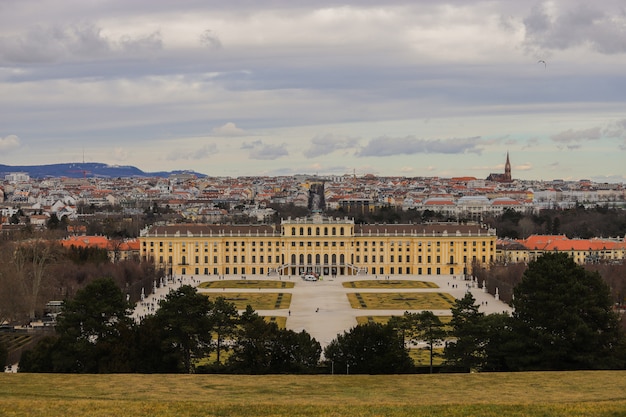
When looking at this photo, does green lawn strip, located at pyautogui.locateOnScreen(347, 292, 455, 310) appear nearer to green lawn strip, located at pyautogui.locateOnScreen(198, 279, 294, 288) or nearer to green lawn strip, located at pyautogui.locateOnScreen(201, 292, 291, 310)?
green lawn strip, located at pyautogui.locateOnScreen(201, 292, 291, 310)

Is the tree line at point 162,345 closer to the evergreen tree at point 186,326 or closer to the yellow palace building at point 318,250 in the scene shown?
the evergreen tree at point 186,326

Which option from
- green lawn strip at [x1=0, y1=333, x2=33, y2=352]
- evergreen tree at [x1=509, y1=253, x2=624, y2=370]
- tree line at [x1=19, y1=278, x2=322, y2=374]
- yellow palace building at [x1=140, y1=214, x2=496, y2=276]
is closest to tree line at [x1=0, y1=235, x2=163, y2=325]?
green lawn strip at [x1=0, y1=333, x2=33, y2=352]

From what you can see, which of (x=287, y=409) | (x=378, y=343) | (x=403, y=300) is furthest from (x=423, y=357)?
(x=403, y=300)

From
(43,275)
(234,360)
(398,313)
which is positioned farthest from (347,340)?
(43,275)

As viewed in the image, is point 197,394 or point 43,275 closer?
point 197,394

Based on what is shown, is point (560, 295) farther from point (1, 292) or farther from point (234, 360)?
point (1, 292)

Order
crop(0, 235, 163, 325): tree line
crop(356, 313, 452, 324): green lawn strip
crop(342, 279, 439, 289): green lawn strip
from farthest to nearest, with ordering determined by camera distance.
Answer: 1. crop(342, 279, 439, 289): green lawn strip
2. crop(356, 313, 452, 324): green lawn strip
3. crop(0, 235, 163, 325): tree line
